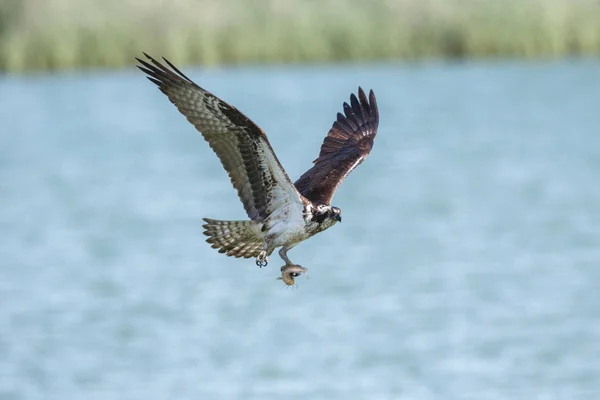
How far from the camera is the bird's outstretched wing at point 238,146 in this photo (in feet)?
24.7

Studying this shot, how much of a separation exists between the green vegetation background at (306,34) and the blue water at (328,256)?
1112 mm

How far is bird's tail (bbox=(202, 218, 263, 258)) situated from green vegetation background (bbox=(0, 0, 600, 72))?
852 inches

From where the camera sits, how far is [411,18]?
30469 millimetres

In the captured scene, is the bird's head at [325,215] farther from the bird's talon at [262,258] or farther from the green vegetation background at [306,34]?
the green vegetation background at [306,34]

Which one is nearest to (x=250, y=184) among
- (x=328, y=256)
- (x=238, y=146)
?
(x=238, y=146)

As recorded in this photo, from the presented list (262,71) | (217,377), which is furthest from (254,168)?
(262,71)

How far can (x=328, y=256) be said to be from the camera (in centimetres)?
1875

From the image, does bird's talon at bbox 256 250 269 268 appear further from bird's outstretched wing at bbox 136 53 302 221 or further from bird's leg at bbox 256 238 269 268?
bird's outstretched wing at bbox 136 53 302 221

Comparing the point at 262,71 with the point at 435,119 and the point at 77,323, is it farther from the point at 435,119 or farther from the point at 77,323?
the point at 77,323

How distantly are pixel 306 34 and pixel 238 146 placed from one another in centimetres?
2254

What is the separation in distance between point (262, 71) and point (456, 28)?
7.24 m

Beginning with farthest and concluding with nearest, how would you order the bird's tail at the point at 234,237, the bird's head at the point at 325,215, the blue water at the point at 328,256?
1. the blue water at the point at 328,256
2. the bird's tail at the point at 234,237
3. the bird's head at the point at 325,215

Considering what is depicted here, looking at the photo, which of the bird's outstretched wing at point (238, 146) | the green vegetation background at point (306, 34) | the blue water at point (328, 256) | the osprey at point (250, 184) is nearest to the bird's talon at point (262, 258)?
the osprey at point (250, 184)

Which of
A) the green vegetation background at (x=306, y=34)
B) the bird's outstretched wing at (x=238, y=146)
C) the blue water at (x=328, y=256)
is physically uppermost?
the green vegetation background at (x=306, y=34)
